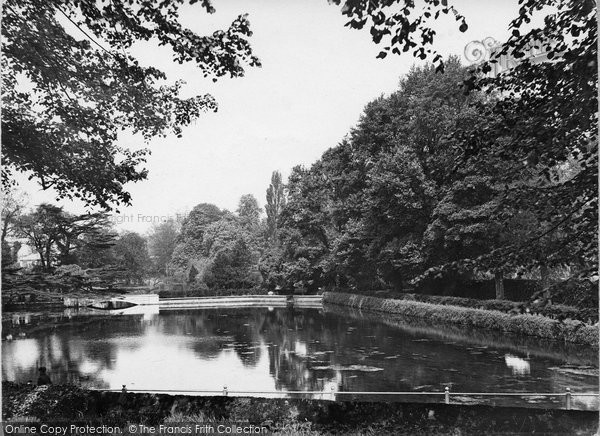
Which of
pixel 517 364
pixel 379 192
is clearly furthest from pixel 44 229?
pixel 379 192

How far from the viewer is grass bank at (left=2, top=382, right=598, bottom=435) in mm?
5426

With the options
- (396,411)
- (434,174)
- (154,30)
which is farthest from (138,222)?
(434,174)

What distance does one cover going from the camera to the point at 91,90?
8070 mm

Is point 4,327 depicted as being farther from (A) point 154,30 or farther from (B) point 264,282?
(B) point 264,282

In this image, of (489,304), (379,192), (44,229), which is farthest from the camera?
(379,192)

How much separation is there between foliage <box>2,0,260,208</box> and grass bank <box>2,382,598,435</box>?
141 inches

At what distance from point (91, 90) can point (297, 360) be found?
9.83 meters

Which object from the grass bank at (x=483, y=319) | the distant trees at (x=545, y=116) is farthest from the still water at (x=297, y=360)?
the distant trees at (x=545, y=116)

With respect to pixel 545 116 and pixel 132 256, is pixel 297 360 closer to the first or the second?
pixel 132 256

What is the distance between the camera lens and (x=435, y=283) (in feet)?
84.3

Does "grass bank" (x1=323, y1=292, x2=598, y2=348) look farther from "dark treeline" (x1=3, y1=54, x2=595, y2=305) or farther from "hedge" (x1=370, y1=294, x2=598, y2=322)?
"dark treeline" (x1=3, y1=54, x2=595, y2=305)

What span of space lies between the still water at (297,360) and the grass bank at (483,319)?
0.59 m

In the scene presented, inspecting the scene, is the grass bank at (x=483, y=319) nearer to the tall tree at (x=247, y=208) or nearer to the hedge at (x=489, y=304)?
the hedge at (x=489, y=304)

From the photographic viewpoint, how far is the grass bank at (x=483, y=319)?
1495 cm
